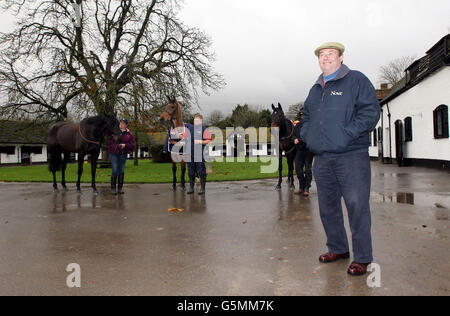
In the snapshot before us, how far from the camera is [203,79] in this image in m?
23.2

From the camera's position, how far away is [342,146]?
3.28 meters

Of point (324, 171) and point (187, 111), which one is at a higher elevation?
point (187, 111)

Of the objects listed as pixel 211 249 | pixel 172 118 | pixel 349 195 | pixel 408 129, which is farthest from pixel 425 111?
pixel 211 249

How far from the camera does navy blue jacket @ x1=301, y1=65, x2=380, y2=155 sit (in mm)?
3229

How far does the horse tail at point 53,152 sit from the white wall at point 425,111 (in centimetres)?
1625

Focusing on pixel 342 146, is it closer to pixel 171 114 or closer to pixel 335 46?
pixel 335 46

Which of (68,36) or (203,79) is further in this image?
(203,79)

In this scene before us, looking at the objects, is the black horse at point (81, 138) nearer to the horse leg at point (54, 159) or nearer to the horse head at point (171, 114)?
the horse leg at point (54, 159)

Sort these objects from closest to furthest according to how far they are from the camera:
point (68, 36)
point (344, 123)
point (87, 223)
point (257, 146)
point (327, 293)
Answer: point (327, 293) → point (344, 123) → point (87, 223) → point (68, 36) → point (257, 146)

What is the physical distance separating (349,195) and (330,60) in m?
1.45

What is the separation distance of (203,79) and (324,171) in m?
20.7
